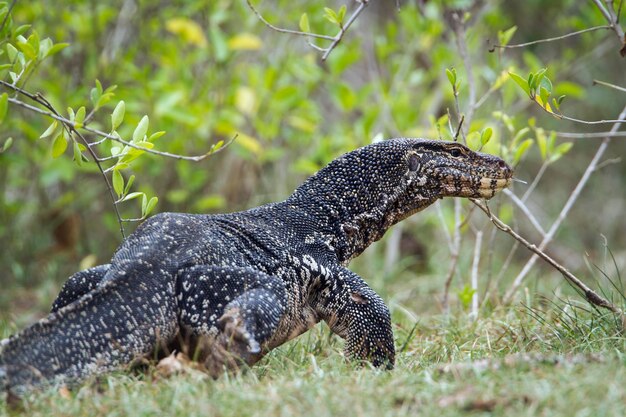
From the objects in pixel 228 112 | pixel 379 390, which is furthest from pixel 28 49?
pixel 228 112

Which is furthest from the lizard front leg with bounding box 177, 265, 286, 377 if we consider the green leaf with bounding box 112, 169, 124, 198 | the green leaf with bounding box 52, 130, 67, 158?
the green leaf with bounding box 52, 130, 67, 158

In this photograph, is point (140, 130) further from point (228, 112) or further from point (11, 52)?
point (228, 112)

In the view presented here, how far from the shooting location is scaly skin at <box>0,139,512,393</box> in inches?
174

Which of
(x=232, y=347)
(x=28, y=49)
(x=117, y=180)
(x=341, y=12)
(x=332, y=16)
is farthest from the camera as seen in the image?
(x=332, y=16)

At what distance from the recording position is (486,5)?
373 inches

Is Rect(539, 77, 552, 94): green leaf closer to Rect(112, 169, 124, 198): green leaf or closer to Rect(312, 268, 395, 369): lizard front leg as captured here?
Rect(312, 268, 395, 369): lizard front leg

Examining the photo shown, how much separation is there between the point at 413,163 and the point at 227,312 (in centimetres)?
191

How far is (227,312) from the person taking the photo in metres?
4.66

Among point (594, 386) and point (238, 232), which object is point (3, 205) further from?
point (594, 386)

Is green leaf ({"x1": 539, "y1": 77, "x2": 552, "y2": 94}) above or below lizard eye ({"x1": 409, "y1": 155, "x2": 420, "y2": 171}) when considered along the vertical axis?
above

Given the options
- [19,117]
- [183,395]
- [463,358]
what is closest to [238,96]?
[19,117]

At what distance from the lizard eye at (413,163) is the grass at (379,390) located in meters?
1.42

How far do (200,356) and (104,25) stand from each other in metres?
7.18

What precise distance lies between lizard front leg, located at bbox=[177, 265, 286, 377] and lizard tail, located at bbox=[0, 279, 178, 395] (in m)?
0.12
